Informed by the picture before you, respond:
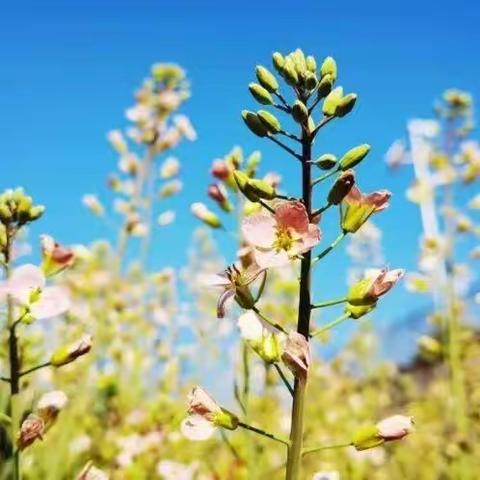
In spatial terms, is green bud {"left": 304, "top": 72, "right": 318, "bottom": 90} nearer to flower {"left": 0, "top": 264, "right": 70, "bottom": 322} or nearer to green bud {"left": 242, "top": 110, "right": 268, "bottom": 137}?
green bud {"left": 242, "top": 110, "right": 268, "bottom": 137}

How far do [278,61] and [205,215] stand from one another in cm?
100

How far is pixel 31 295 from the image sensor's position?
2.02m

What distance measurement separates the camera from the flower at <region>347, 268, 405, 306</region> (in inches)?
67.9

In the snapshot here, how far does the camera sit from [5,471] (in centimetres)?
204

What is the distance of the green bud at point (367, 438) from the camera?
67.5 inches

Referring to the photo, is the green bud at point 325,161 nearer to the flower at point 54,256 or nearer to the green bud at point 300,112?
the green bud at point 300,112

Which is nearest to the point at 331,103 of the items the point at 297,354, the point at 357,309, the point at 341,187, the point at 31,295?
the point at 341,187

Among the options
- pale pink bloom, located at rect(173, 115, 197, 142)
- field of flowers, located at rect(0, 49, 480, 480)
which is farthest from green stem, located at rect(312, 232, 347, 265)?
pale pink bloom, located at rect(173, 115, 197, 142)

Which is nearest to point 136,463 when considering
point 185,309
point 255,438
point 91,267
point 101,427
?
point 255,438

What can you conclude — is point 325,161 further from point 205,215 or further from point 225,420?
point 205,215

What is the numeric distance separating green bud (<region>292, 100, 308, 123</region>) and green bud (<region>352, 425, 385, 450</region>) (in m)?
0.71

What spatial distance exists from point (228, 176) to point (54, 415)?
131 centimetres

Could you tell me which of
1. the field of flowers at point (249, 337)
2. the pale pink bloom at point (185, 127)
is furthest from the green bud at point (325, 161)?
the pale pink bloom at point (185, 127)

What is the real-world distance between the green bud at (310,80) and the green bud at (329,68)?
0.05m
